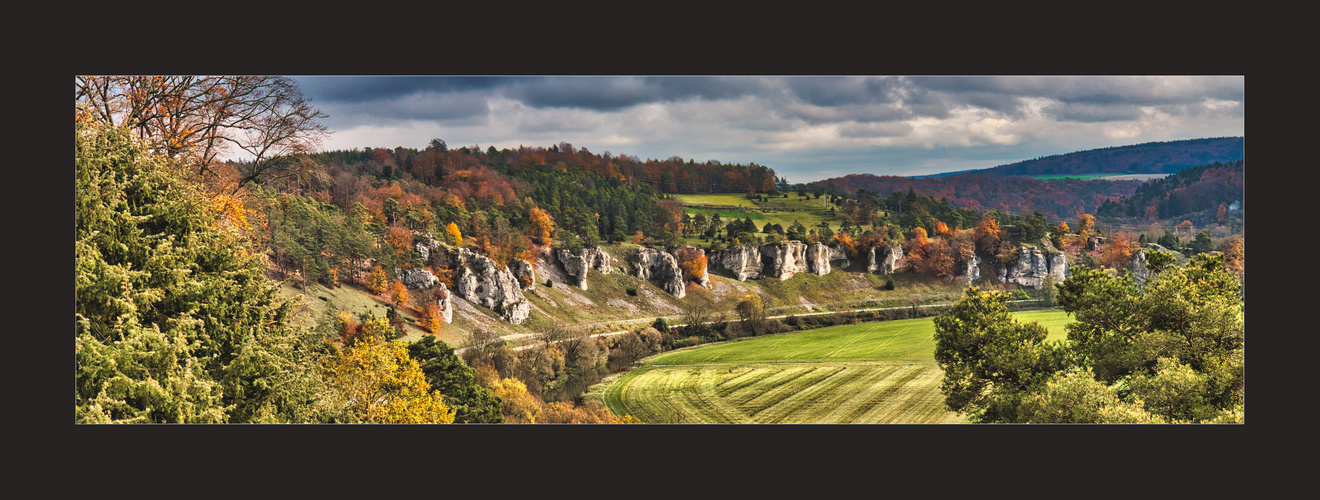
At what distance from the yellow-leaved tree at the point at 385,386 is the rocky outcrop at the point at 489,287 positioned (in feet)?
8.43

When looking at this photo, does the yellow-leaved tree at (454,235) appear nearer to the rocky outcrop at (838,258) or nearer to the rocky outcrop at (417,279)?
the rocky outcrop at (417,279)

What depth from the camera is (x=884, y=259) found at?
14617mm

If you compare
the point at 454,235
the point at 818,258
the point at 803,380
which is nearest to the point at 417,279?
the point at 454,235

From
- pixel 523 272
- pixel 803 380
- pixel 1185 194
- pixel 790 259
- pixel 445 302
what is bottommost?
pixel 803 380

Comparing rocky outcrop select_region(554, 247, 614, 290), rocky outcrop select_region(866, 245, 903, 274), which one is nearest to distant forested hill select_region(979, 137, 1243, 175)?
rocky outcrop select_region(866, 245, 903, 274)

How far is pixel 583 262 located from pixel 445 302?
283cm

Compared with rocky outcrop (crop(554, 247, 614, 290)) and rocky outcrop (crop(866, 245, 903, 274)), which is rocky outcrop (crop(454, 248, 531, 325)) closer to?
rocky outcrop (crop(554, 247, 614, 290))

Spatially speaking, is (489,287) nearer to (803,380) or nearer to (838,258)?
(803,380)

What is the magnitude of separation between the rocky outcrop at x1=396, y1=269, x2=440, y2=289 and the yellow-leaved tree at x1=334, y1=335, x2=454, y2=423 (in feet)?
7.85

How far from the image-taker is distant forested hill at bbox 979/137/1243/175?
12.7 meters

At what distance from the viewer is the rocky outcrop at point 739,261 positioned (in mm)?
14453

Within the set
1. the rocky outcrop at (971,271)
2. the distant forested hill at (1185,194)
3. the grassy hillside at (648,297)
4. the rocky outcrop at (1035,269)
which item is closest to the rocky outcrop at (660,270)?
the grassy hillside at (648,297)

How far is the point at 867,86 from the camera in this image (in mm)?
11984

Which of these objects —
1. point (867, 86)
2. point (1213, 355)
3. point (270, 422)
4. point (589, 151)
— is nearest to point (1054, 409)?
point (1213, 355)
